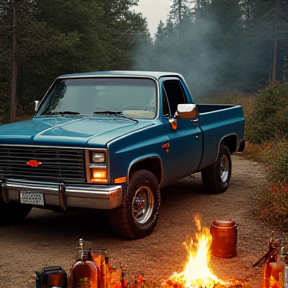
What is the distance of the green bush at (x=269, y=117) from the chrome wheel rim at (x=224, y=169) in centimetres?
461

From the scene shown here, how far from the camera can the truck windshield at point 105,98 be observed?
20.5 ft

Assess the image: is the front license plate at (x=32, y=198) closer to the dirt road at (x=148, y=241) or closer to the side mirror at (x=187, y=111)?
the dirt road at (x=148, y=241)

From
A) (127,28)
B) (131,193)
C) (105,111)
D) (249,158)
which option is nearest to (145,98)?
(105,111)

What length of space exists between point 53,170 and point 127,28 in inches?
1516

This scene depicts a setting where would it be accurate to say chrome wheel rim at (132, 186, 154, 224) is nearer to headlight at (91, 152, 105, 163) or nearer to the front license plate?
headlight at (91, 152, 105, 163)

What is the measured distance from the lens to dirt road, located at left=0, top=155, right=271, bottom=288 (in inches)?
185

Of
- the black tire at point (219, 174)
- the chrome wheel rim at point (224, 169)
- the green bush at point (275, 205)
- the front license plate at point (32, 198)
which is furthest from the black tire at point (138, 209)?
the chrome wheel rim at point (224, 169)

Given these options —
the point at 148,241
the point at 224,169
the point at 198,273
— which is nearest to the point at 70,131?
the point at 148,241

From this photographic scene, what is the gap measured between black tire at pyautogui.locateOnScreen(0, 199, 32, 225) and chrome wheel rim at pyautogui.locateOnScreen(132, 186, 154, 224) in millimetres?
1599

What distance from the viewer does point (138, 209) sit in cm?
572

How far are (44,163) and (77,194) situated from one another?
57 cm

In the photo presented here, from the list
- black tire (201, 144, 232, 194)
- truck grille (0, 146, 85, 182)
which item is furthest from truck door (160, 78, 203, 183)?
truck grille (0, 146, 85, 182)

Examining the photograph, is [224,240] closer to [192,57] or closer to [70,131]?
[70,131]

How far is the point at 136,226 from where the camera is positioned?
552 centimetres
